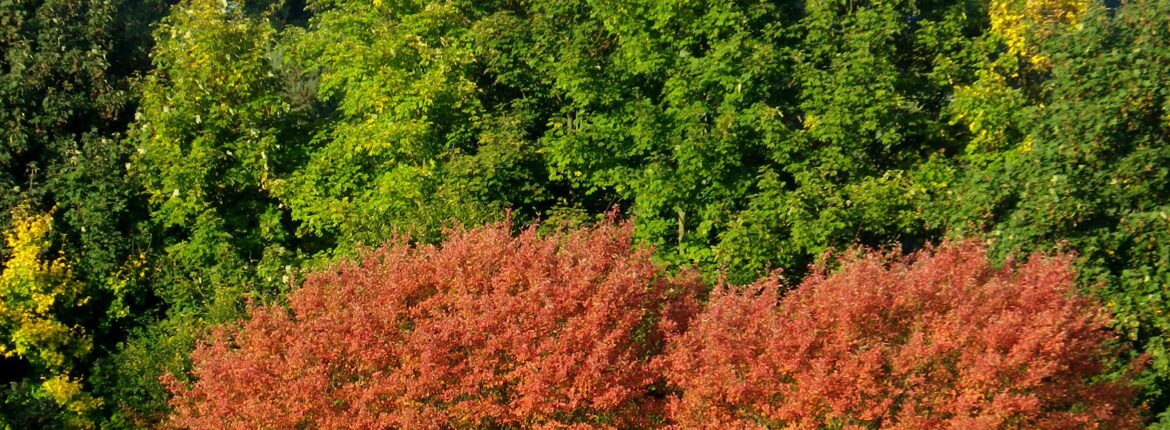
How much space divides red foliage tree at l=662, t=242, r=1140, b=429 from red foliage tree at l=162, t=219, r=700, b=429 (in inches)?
36.5

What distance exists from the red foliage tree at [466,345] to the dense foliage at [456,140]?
4.25 meters

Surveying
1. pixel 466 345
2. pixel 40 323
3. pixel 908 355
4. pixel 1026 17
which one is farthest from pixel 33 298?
pixel 1026 17

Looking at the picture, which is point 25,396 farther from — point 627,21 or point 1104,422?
point 1104,422

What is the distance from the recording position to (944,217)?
19672mm

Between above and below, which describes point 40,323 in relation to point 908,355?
below

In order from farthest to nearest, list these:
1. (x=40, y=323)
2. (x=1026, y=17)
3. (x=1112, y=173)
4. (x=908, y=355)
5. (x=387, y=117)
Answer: (x=387, y=117) < (x=1026, y=17) < (x=40, y=323) < (x=1112, y=173) < (x=908, y=355)

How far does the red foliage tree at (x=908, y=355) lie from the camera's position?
11727 millimetres

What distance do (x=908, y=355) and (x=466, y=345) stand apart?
195 inches

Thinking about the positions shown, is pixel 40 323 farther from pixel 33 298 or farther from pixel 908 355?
pixel 908 355

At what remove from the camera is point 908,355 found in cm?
1211

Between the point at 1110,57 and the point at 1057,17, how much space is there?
4.11 m

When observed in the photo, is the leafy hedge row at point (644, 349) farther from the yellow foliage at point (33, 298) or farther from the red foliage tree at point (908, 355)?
the yellow foliage at point (33, 298)

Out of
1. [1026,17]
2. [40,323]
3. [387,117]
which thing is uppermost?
[1026,17]

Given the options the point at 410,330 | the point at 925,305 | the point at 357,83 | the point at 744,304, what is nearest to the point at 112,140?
the point at 357,83
